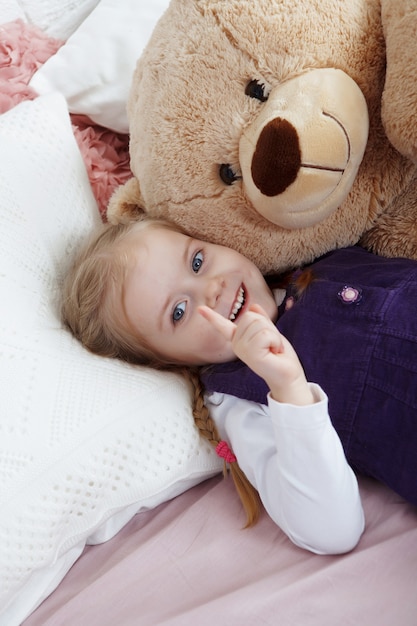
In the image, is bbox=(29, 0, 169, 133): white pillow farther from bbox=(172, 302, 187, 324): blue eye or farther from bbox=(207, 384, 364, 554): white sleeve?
bbox=(207, 384, 364, 554): white sleeve

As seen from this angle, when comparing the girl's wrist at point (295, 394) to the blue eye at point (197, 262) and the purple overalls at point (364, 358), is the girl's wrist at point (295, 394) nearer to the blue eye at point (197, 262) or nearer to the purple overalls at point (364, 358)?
the purple overalls at point (364, 358)

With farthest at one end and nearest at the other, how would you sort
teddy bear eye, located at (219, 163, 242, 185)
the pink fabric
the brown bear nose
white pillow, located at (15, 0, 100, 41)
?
white pillow, located at (15, 0, 100, 41)
the pink fabric
teddy bear eye, located at (219, 163, 242, 185)
the brown bear nose

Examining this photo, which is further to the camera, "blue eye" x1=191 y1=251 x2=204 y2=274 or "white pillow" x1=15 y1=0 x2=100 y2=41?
"white pillow" x1=15 y1=0 x2=100 y2=41

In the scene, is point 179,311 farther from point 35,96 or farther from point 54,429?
point 35,96

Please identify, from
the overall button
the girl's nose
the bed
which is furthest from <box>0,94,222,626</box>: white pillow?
the overall button

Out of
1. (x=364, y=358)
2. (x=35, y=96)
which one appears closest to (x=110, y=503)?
(x=364, y=358)

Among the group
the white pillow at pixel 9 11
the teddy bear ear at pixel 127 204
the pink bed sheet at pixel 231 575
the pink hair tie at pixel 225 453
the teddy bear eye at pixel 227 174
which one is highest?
the white pillow at pixel 9 11

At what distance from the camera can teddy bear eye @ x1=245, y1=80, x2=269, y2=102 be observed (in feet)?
2.52

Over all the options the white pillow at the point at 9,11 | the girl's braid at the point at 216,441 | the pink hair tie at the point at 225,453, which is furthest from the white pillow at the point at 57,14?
the pink hair tie at the point at 225,453

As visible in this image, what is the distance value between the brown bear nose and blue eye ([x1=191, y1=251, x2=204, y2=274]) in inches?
8.8

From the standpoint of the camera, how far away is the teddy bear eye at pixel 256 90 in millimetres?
768

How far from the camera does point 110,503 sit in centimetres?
83

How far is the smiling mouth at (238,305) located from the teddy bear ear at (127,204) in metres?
0.20

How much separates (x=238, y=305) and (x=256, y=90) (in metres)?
0.29
